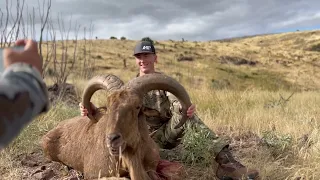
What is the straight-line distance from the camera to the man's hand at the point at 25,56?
7.21 ft

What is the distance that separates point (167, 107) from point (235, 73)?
34919 millimetres

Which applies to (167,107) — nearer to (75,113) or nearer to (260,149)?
(260,149)

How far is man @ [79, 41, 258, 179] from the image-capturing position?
644 centimetres

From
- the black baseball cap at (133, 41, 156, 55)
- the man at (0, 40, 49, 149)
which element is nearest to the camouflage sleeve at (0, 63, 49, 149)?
the man at (0, 40, 49, 149)

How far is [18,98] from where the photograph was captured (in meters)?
2.07

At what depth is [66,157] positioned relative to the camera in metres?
7.03

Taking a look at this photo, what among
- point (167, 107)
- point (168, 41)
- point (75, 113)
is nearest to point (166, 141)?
point (167, 107)

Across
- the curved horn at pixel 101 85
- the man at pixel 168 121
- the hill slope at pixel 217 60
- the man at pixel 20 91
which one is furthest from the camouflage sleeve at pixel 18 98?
the hill slope at pixel 217 60

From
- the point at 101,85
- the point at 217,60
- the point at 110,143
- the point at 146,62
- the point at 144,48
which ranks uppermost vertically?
the point at 144,48

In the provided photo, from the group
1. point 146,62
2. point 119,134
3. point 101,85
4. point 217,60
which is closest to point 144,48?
point 146,62

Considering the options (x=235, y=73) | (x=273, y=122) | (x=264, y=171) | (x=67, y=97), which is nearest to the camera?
(x=264, y=171)

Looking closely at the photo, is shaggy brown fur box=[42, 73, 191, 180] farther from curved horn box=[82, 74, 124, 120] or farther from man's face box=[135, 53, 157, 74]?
man's face box=[135, 53, 157, 74]

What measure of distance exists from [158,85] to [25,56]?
12.4ft

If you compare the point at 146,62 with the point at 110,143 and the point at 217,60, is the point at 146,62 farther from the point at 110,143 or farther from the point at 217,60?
the point at 217,60
